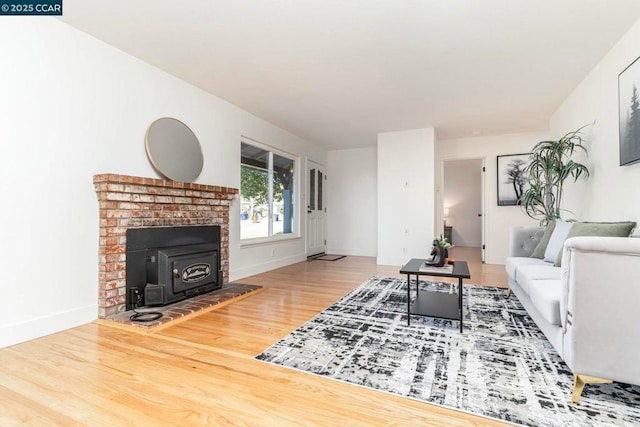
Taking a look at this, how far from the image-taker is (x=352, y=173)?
22.6 ft

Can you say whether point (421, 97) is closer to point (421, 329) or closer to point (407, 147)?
point (407, 147)

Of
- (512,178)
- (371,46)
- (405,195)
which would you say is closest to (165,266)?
(371,46)

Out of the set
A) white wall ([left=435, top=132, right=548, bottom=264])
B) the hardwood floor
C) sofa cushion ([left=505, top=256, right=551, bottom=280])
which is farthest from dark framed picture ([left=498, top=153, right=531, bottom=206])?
the hardwood floor

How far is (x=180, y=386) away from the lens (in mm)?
1570

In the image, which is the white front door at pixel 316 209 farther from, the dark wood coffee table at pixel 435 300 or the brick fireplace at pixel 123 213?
the dark wood coffee table at pixel 435 300

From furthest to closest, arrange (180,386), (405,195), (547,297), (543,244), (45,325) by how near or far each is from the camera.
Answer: (405,195) < (543,244) < (45,325) < (547,297) < (180,386)

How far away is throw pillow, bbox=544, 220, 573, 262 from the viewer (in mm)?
2736

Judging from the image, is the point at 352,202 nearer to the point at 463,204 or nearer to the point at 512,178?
the point at 512,178

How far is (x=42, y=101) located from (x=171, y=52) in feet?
3.61

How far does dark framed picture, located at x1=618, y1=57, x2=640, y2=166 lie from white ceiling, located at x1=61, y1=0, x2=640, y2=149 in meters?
0.37

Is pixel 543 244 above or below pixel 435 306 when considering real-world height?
above

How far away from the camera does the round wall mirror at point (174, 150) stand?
3043 mm

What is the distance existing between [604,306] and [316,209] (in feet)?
17.9

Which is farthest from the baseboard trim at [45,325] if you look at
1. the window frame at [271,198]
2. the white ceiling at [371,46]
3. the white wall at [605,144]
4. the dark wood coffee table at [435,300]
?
the white wall at [605,144]
